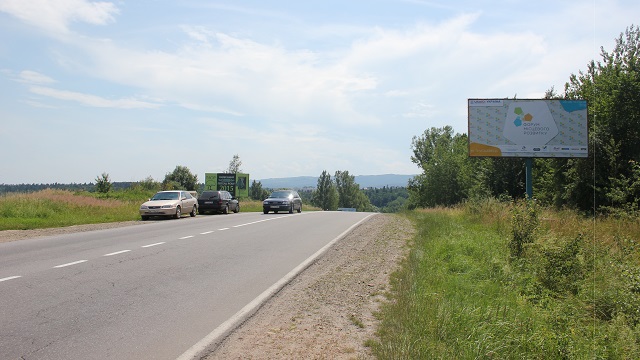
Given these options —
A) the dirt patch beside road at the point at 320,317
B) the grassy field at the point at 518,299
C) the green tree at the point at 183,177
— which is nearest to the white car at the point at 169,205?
→ the grassy field at the point at 518,299

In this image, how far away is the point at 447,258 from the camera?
10977 millimetres

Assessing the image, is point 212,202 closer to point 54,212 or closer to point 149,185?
point 54,212

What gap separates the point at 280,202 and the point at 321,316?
2840 centimetres

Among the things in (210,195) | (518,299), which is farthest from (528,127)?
(210,195)

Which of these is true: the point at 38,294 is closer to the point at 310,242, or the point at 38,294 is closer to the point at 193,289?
the point at 193,289

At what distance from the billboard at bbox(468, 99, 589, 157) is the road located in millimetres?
15681

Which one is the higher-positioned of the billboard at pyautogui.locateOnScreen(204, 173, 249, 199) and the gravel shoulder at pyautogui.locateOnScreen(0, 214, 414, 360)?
the billboard at pyautogui.locateOnScreen(204, 173, 249, 199)

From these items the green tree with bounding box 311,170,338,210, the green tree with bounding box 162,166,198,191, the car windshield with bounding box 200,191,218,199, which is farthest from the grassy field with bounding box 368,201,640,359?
the green tree with bounding box 311,170,338,210

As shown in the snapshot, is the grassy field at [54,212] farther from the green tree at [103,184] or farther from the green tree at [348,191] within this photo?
the green tree at [348,191]

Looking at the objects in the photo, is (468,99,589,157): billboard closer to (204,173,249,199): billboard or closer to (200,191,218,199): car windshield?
(200,191,218,199): car windshield

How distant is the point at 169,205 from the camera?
26.3 m

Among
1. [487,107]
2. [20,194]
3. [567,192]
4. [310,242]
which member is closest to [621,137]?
[567,192]

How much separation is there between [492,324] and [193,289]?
4635mm

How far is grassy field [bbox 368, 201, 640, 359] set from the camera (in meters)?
5.12
